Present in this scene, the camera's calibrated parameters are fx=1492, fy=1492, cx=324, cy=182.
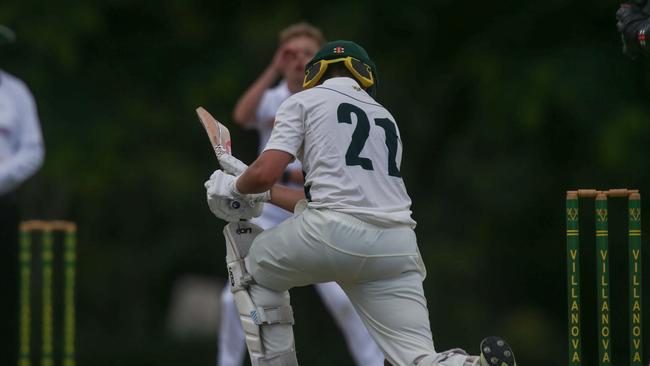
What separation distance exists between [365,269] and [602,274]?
101 cm

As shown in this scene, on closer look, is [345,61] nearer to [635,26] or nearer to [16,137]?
[635,26]

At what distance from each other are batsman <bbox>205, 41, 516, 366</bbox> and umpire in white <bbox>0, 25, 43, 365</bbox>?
5.31 ft

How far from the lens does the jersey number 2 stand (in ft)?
16.9

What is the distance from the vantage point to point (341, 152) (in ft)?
16.9

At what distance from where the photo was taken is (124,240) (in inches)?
591

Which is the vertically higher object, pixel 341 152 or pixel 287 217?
pixel 341 152

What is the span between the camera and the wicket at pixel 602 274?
18.1 feet

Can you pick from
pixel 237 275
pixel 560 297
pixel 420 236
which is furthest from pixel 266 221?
pixel 560 297

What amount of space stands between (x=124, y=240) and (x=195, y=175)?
5.39 ft

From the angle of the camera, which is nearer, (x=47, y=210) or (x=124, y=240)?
(x=47, y=210)

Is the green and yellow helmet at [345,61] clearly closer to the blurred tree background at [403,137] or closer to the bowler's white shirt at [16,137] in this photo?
the bowler's white shirt at [16,137]

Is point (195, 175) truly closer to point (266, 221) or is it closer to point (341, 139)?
point (266, 221)

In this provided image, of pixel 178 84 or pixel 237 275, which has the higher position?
pixel 178 84

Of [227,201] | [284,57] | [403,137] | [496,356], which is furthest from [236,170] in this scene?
[403,137]
